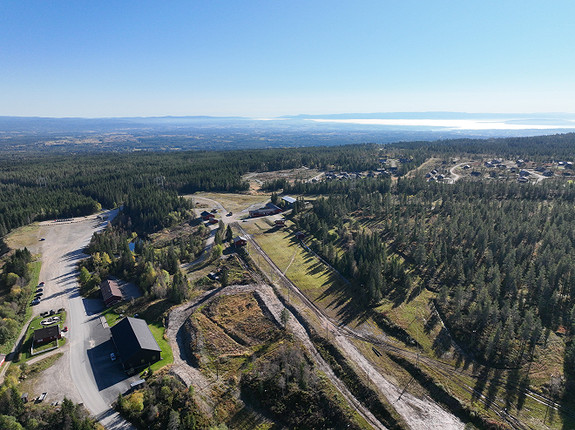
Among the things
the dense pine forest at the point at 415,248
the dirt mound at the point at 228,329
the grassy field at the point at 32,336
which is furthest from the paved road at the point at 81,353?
the dirt mound at the point at 228,329

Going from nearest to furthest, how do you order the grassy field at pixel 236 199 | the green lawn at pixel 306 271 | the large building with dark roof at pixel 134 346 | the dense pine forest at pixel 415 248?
the large building with dark roof at pixel 134 346 < the dense pine forest at pixel 415 248 < the green lawn at pixel 306 271 < the grassy field at pixel 236 199

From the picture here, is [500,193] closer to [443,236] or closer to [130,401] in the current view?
[443,236]

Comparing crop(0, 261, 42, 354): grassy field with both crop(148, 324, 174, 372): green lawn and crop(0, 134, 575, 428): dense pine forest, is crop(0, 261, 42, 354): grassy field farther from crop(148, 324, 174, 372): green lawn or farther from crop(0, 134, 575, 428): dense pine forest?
crop(148, 324, 174, 372): green lawn

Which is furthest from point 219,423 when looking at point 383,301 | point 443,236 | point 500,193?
point 500,193

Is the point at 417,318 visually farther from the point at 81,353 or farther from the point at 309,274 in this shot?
the point at 81,353

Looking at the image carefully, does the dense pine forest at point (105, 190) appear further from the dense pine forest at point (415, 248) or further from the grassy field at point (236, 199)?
the grassy field at point (236, 199)

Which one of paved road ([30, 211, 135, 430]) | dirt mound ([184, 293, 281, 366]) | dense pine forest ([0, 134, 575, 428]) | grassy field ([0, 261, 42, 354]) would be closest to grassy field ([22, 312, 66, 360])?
paved road ([30, 211, 135, 430])

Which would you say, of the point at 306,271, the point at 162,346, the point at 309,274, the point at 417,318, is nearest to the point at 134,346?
the point at 162,346

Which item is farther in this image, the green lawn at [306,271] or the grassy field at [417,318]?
the green lawn at [306,271]
